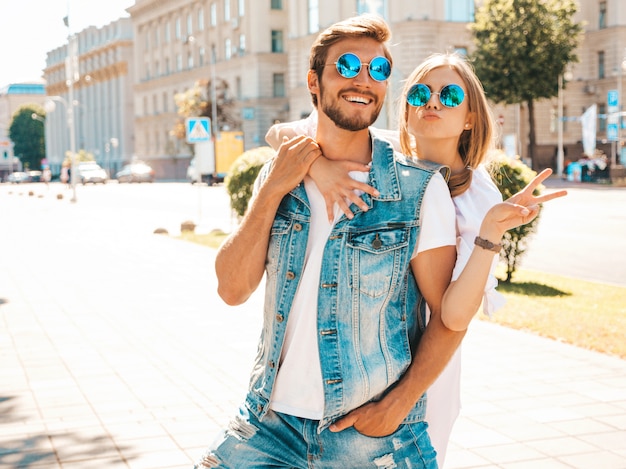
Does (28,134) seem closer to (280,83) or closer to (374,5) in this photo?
(280,83)

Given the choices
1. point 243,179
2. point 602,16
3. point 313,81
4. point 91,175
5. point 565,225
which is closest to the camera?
point 313,81

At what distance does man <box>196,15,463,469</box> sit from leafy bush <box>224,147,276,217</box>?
15.6 metres

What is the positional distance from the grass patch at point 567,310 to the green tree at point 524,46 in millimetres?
40111

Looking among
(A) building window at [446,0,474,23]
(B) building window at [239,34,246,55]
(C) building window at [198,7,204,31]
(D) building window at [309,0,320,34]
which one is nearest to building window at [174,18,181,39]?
(C) building window at [198,7,204,31]

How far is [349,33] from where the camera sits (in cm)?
269

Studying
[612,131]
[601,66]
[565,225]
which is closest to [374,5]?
[601,66]

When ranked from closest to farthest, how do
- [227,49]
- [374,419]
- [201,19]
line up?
[374,419] < [227,49] < [201,19]

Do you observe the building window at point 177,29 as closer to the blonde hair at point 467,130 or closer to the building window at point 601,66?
the building window at point 601,66

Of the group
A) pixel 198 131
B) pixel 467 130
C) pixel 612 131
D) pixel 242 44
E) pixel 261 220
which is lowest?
pixel 261 220

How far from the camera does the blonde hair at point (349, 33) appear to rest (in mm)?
2695

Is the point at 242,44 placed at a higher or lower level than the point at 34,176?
higher

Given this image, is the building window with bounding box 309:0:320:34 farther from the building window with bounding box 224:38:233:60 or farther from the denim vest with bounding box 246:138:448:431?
the denim vest with bounding box 246:138:448:431

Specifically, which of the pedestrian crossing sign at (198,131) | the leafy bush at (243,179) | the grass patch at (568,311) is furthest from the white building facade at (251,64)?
the grass patch at (568,311)

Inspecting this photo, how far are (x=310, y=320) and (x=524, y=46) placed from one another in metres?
51.0
